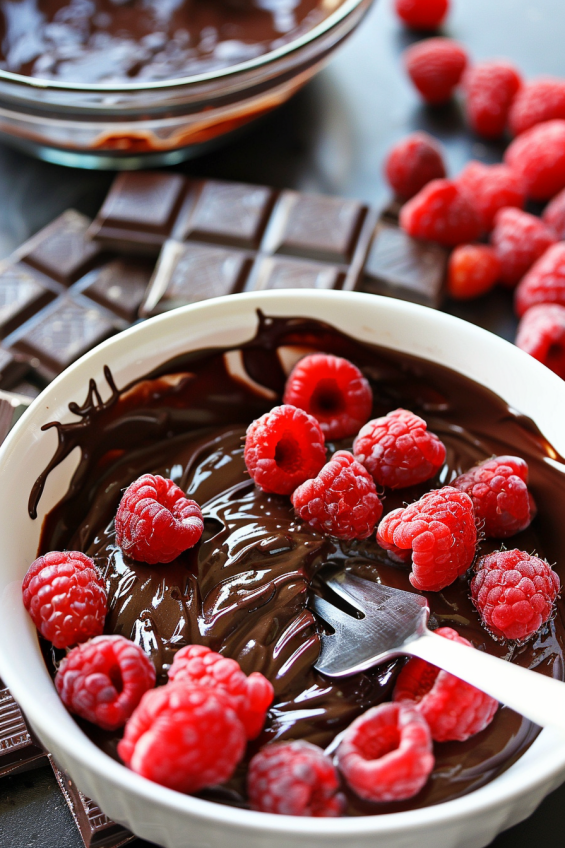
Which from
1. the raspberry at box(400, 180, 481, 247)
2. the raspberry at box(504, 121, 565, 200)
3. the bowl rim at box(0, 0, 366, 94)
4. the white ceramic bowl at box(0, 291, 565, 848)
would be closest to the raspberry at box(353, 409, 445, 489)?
the white ceramic bowl at box(0, 291, 565, 848)

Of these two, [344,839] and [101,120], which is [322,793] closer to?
[344,839]

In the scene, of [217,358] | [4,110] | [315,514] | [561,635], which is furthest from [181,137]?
[561,635]

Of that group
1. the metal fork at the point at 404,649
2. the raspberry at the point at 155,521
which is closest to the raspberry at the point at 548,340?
the metal fork at the point at 404,649

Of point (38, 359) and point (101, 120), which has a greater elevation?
point (101, 120)

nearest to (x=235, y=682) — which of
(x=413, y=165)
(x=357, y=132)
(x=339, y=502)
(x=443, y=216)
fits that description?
(x=339, y=502)

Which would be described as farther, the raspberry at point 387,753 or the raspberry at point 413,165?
the raspberry at point 413,165

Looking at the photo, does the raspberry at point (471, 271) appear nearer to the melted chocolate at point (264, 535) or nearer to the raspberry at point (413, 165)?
the raspberry at point (413, 165)
